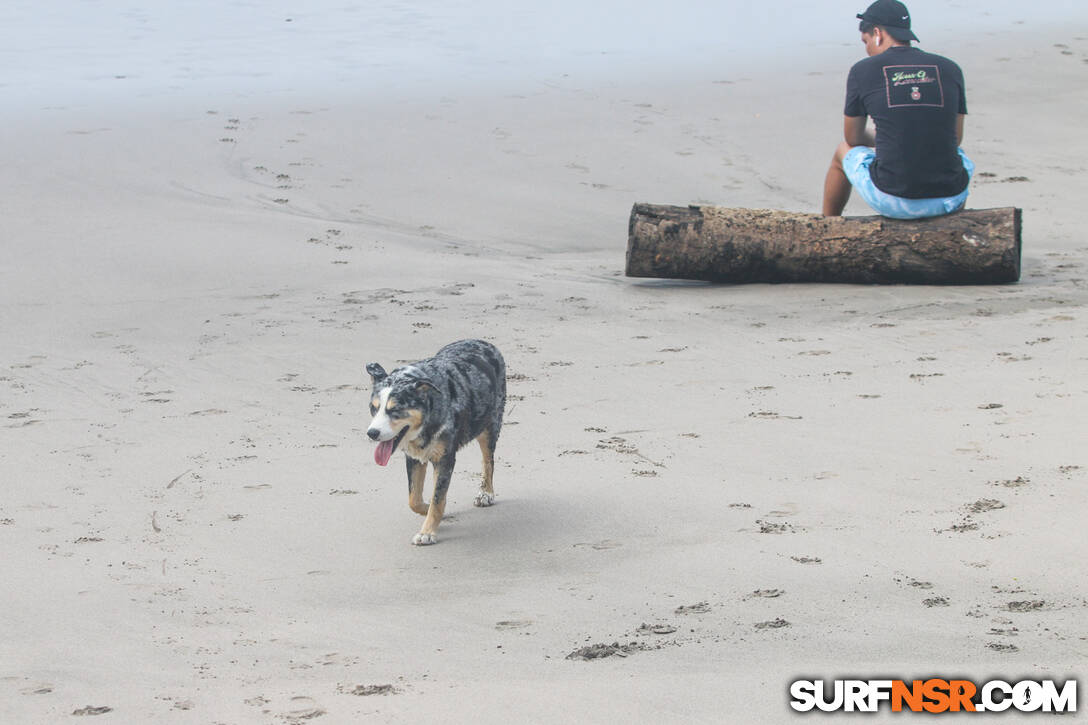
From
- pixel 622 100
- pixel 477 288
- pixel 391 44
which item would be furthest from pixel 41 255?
pixel 391 44

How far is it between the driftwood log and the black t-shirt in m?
0.31

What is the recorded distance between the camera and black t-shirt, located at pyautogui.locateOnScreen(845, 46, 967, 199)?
9.05 m

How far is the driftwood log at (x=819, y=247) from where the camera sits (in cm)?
917

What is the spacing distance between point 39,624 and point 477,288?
Result: 5347 mm

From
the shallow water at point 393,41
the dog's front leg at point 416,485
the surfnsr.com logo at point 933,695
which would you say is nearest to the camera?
the surfnsr.com logo at point 933,695

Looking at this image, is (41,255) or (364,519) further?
(41,255)

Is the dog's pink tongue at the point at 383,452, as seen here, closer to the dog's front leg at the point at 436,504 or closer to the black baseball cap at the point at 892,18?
the dog's front leg at the point at 436,504

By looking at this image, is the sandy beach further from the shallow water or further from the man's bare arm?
the shallow water

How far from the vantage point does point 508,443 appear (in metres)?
6.61

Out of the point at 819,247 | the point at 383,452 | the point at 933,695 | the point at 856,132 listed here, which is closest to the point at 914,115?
the point at 856,132

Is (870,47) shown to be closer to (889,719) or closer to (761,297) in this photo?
(761,297)

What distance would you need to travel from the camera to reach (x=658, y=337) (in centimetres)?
835

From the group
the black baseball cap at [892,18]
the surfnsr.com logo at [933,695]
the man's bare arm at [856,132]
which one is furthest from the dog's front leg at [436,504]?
the black baseball cap at [892,18]

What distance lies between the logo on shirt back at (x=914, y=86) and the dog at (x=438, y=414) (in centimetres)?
453
